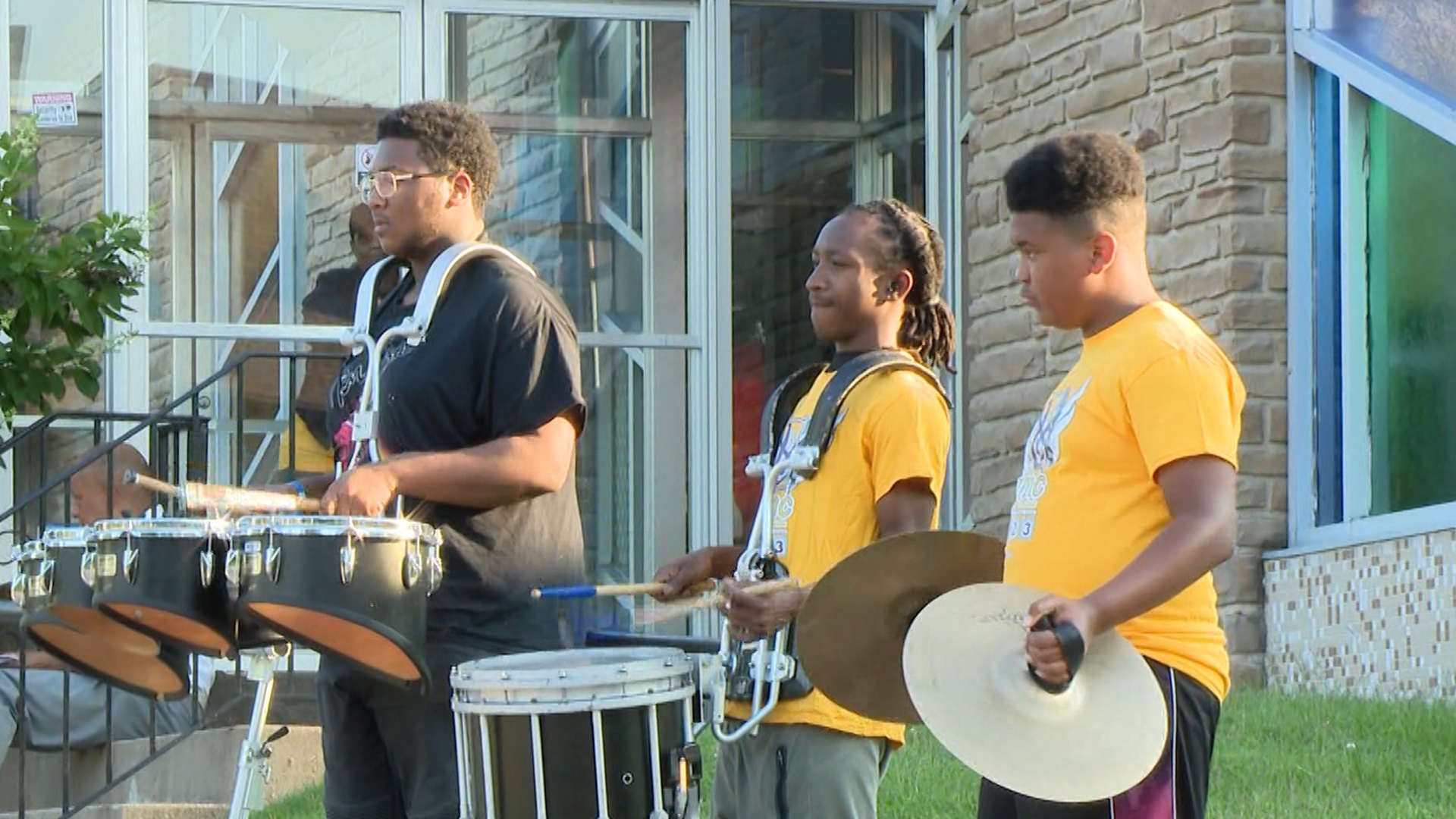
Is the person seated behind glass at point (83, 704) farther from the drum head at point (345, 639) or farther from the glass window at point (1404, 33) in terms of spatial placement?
the glass window at point (1404, 33)

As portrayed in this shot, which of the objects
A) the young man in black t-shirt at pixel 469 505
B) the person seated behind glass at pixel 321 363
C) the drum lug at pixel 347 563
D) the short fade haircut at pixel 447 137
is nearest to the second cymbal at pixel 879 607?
the young man in black t-shirt at pixel 469 505

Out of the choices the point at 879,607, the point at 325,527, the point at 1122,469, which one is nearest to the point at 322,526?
the point at 325,527

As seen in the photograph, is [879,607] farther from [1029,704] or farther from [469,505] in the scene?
[469,505]

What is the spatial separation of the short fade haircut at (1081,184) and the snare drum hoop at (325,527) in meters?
1.10

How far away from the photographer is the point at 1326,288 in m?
8.27

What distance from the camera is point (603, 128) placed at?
10.4 m

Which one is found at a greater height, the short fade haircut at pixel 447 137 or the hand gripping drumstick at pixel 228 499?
the short fade haircut at pixel 447 137

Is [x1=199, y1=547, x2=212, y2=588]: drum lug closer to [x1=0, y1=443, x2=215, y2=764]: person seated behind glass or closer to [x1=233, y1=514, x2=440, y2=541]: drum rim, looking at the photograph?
[x1=233, y1=514, x2=440, y2=541]: drum rim

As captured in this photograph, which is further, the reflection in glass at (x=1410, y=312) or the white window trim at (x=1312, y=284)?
the white window trim at (x=1312, y=284)

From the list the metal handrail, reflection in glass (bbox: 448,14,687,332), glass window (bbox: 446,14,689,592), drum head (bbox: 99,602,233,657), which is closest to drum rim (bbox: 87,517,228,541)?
drum head (bbox: 99,602,233,657)

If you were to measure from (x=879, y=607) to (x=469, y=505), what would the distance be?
76 centimetres

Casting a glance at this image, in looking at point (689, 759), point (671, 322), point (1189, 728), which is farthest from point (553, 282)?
point (1189, 728)

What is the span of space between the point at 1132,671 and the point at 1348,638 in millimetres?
4783

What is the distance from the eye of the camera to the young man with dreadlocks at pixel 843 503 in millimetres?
4105
